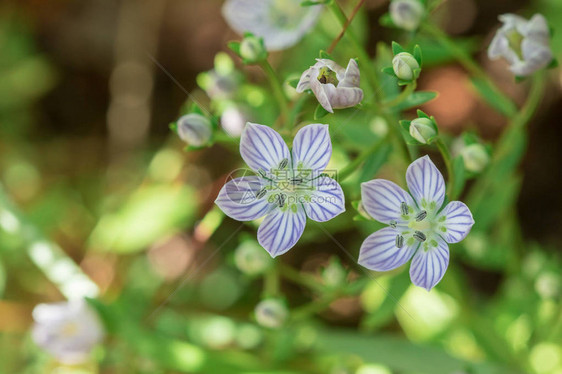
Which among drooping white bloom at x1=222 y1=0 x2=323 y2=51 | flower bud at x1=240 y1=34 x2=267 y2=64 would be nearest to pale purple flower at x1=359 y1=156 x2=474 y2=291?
flower bud at x1=240 y1=34 x2=267 y2=64

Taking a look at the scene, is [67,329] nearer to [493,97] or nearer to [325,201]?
[325,201]

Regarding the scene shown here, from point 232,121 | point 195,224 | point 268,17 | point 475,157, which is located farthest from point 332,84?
point 195,224

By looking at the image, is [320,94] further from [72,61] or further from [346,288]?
[72,61]

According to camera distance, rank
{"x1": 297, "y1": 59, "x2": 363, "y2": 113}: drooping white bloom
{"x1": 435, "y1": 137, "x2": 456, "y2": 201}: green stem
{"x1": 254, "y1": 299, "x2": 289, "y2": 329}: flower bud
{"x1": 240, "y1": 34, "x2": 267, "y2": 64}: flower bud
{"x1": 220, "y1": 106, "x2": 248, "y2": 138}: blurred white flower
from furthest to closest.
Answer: {"x1": 220, "y1": 106, "x2": 248, "y2": 138}: blurred white flower → {"x1": 254, "y1": 299, "x2": 289, "y2": 329}: flower bud → {"x1": 240, "y1": 34, "x2": 267, "y2": 64}: flower bud → {"x1": 435, "y1": 137, "x2": 456, "y2": 201}: green stem → {"x1": 297, "y1": 59, "x2": 363, "y2": 113}: drooping white bloom

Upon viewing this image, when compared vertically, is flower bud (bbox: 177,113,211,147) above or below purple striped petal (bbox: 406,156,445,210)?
above

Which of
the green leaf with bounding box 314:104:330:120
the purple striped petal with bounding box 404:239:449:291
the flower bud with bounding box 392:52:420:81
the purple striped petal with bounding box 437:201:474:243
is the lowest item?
the purple striped petal with bounding box 404:239:449:291

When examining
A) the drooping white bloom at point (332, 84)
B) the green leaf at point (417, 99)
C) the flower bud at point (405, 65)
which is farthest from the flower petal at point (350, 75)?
the green leaf at point (417, 99)

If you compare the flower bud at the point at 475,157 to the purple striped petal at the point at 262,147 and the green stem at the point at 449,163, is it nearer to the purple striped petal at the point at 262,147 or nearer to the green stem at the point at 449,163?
the green stem at the point at 449,163

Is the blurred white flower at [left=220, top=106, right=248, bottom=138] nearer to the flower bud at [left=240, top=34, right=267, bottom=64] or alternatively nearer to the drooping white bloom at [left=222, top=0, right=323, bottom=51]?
the drooping white bloom at [left=222, top=0, right=323, bottom=51]
